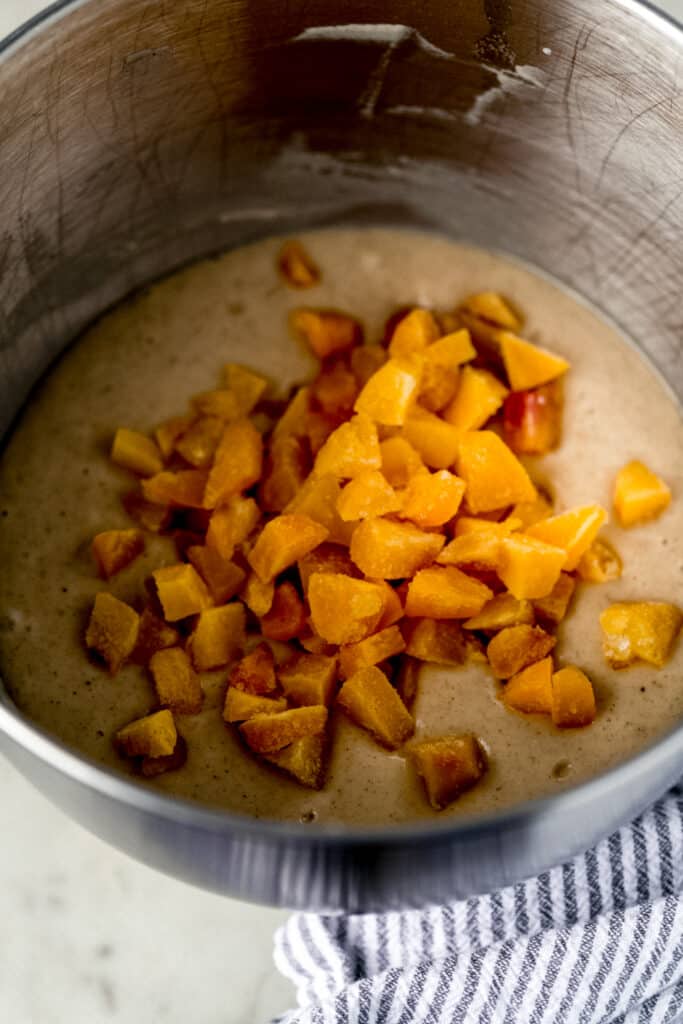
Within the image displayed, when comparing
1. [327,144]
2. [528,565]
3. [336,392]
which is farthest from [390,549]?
[327,144]

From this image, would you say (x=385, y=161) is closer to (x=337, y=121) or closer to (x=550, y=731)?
(x=337, y=121)

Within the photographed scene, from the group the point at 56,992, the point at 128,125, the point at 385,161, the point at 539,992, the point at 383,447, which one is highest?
the point at 128,125

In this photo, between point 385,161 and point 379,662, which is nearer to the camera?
point 379,662

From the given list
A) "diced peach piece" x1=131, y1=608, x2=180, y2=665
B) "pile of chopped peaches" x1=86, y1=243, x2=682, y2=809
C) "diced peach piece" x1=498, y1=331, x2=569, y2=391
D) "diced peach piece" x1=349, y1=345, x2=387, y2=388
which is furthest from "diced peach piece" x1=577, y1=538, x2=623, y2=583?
"diced peach piece" x1=131, y1=608, x2=180, y2=665

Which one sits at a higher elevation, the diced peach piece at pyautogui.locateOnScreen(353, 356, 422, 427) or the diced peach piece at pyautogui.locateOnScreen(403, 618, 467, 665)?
the diced peach piece at pyautogui.locateOnScreen(353, 356, 422, 427)

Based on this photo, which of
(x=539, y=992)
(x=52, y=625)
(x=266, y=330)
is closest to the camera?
(x=539, y=992)

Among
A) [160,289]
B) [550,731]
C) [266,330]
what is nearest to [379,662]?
[550,731]

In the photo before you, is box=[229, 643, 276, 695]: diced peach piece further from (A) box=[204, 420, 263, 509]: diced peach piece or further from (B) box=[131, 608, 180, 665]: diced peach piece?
(A) box=[204, 420, 263, 509]: diced peach piece
